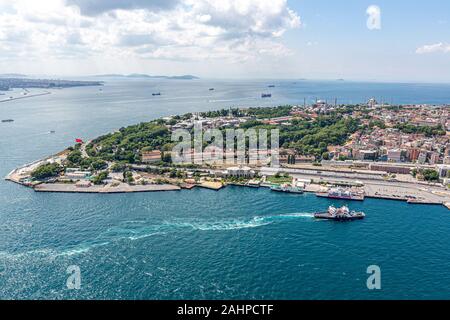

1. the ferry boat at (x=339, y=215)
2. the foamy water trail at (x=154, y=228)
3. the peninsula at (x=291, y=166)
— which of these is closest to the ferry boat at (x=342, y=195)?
the peninsula at (x=291, y=166)

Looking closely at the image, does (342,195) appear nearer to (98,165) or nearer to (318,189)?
(318,189)

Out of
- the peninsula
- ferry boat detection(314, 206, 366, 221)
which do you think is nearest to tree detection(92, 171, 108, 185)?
the peninsula

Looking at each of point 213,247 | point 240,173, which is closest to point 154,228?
point 213,247

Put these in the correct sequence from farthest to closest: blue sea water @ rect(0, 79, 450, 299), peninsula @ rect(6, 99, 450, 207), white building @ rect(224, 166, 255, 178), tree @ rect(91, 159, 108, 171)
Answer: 1. tree @ rect(91, 159, 108, 171)
2. white building @ rect(224, 166, 255, 178)
3. peninsula @ rect(6, 99, 450, 207)
4. blue sea water @ rect(0, 79, 450, 299)

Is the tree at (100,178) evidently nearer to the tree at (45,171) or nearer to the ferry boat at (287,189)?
the tree at (45,171)

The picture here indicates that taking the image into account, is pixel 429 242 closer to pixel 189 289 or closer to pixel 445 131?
pixel 189 289

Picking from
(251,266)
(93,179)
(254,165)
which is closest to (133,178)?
(93,179)

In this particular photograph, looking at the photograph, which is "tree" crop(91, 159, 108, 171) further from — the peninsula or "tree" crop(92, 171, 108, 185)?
"tree" crop(92, 171, 108, 185)
